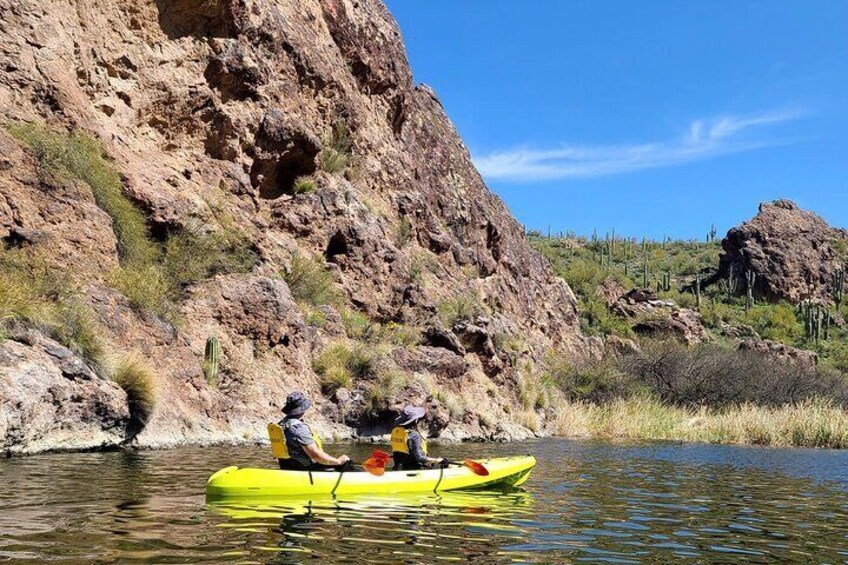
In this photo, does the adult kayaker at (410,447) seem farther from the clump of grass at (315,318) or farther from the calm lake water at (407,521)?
the clump of grass at (315,318)

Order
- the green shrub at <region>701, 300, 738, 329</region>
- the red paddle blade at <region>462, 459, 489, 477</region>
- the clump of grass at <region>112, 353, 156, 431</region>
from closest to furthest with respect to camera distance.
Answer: the red paddle blade at <region>462, 459, 489, 477</region>, the clump of grass at <region>112, 353, 156, 431</region>, the green shrub at <region>701, 300, 738, 329</region>

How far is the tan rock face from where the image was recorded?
5778cm

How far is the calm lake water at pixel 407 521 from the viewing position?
6457mm

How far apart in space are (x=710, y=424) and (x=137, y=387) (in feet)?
60.3

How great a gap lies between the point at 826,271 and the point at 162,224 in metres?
53.5

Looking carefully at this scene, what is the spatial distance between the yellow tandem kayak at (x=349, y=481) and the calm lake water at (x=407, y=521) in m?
0.25

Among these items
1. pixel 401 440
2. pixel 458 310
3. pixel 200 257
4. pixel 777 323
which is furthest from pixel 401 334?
pixel 777 323

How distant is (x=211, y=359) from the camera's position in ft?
55.5

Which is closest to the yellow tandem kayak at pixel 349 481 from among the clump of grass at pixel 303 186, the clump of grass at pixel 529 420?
the clump of grass at pixel 529 420

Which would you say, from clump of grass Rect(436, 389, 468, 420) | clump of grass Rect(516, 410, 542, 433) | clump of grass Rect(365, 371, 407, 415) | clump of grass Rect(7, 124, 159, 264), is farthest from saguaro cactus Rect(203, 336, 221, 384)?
clump of grass Rect(516, 410, 542, 433)

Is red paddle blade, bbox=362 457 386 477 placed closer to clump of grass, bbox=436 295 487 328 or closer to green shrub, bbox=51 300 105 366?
green shrub, bbox=51 300 105 366

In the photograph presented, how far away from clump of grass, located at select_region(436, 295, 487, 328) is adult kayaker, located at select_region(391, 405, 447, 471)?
14.7 m

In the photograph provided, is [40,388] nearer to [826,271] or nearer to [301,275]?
[301,275]

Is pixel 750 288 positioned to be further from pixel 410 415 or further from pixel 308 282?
pixel 410 415
